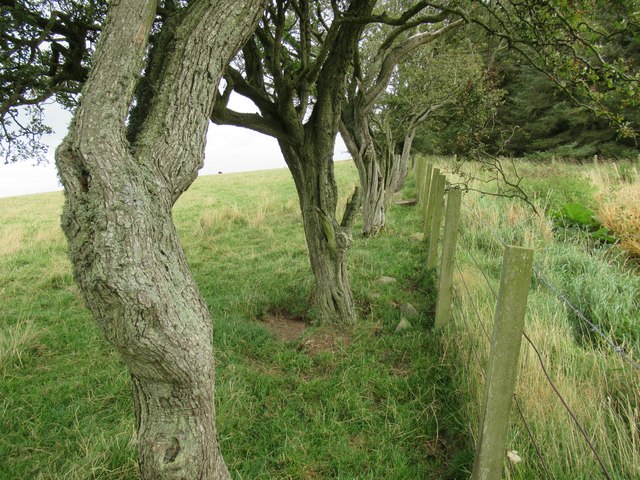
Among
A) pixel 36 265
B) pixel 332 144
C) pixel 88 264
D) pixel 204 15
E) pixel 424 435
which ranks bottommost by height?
pixel 424 435

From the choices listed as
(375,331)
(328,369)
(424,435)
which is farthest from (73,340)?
(424,435)

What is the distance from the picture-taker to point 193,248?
9383mm

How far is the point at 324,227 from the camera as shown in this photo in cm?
485

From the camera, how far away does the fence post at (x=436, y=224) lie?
614 centimetres

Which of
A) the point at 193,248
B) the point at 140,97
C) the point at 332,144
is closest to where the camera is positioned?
the point at 140,97

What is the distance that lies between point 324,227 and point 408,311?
1451 millimetres

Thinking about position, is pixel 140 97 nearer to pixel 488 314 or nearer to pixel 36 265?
pixel 488 314

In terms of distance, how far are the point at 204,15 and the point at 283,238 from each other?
710cm

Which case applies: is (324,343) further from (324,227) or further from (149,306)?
(149,306)

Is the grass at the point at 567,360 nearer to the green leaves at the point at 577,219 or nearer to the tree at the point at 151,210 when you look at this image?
the green leaves at the point at 577,219

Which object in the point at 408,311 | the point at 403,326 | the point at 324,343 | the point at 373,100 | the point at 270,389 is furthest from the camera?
the point at 373,100

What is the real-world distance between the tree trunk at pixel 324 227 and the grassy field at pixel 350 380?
303 millimetres

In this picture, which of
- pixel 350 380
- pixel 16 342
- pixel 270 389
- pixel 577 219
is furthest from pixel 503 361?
pixel 577 219

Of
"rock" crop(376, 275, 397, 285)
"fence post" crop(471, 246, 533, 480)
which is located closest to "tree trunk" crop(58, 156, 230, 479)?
"fence post" crop(471, 246, 533, 480)
